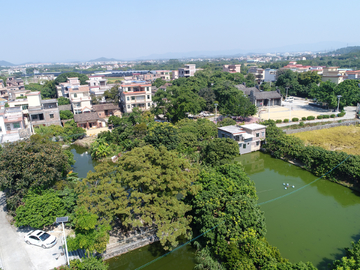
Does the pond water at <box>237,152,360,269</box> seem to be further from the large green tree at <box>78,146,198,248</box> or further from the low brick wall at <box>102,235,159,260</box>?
the low brick wall at <box>102,235,159,260</box>

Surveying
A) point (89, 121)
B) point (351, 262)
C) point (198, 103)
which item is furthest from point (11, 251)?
point (198, 103)

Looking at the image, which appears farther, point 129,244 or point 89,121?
point 89,121

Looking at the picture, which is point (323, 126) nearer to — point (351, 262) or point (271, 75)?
point (351, 262)

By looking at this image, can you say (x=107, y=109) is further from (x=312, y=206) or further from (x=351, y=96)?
(x=351, y=96)

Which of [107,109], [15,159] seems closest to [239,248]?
[15,159]

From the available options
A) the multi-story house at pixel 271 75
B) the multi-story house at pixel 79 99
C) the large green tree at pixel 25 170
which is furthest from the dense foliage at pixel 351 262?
the multi-story house at pixel 271 75

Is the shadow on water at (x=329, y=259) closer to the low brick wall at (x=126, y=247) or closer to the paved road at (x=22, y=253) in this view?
the low brick wall at (x=126, y=247)

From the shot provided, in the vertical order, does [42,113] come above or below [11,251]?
above
